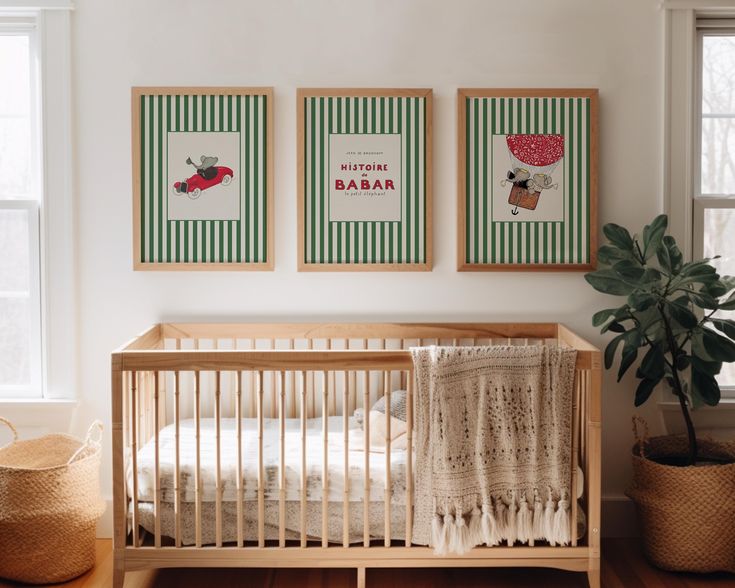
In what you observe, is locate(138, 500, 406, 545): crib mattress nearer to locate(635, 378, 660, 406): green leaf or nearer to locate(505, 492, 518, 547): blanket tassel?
locate(505, 492, 518, 547): blanket tassel

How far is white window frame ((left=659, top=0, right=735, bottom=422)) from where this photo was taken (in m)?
2.58

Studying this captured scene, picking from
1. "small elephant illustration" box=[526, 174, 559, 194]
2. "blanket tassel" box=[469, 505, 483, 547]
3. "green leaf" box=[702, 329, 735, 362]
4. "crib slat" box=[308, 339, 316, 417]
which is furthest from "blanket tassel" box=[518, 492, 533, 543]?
"small elephant illustration" box=[526, 174, 559, 194]

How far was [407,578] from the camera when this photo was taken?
2.31m

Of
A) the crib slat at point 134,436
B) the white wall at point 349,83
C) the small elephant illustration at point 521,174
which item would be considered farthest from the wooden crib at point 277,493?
the small elephant illustration at point 521,174

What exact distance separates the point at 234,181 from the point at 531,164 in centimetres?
114

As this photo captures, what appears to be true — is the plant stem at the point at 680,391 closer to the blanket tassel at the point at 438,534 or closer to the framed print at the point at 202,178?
the blanket tassel at the point at 438,534

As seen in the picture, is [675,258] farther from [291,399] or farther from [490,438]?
[291,399]

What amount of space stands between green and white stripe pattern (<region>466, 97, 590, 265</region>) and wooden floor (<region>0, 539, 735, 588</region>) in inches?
44.2

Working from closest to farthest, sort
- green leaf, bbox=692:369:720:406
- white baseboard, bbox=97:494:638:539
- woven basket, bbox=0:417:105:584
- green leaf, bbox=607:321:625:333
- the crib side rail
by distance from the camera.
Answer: the crib side rail
woven basket, bbox=0:417:105:584
green leaf, bbox=692:369:720:406
green leaf, bbox=607:321:625:333
white baseboard, bbox=97:494:638:539

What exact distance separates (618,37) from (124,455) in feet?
7.53

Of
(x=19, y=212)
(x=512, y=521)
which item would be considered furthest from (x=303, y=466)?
(x=19, y=212)

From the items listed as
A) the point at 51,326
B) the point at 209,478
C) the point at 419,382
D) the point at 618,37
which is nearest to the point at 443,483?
the point at 419,382

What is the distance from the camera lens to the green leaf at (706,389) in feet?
7.50

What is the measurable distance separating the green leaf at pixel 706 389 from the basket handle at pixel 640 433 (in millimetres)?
217
